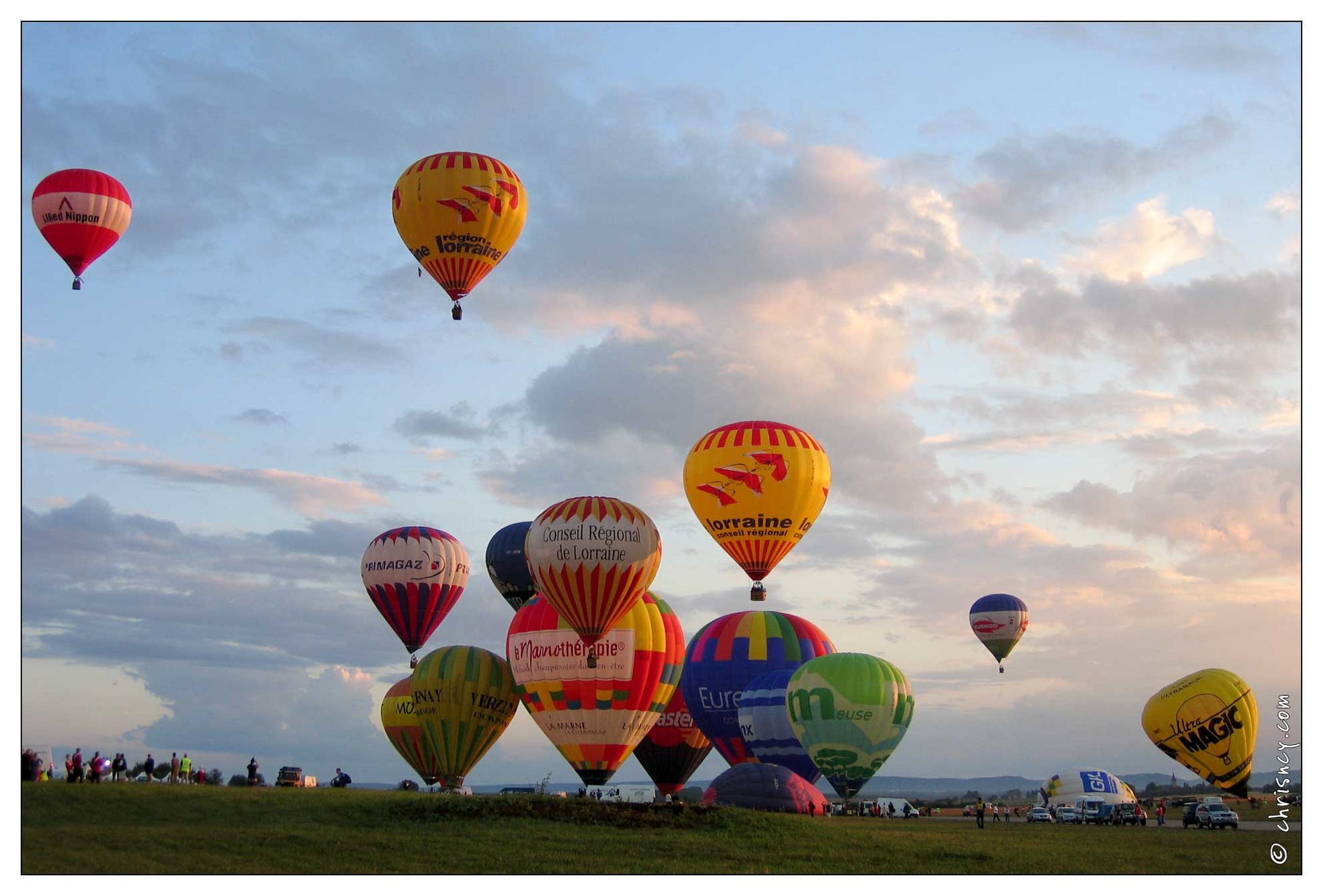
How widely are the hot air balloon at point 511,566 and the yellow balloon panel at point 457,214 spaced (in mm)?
13137

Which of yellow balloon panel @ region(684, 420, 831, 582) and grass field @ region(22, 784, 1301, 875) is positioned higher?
yellow balloon panel @ region(684, 420, 831, 582)

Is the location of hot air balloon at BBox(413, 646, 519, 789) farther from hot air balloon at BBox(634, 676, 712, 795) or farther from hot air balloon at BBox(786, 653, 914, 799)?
hot air balloon at BBox(786, 653, 914, 799)

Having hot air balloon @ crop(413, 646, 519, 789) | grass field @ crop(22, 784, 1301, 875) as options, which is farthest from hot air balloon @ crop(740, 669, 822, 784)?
grass field @ crop(22, 784, 1301, 875)

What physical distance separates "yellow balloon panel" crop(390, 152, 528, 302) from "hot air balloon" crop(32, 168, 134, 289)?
957cm

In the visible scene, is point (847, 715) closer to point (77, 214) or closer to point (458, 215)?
point (458, 215)

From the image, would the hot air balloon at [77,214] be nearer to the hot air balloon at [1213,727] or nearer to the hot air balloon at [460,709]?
the hot air balloon at [460,709]

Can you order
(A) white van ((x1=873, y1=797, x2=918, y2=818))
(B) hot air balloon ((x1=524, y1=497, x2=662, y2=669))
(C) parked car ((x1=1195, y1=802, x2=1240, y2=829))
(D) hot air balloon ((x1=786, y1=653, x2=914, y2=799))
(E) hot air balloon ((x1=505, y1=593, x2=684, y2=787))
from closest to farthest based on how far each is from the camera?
(B) hot air balloon ((x1=524, y1=497, x2=662, y2=669))
(C) parked car ((x1=1195, y1=802, x2=1240, y2=829))
(E) hot air balloon ((x1=505, y1=593, x2=684, y2=787))
(D) hot air balloon ((x1=786, y1=653, x2=914, y2=799))
(A) white van ((x1=873, y1=797, x2=918, y2=818))

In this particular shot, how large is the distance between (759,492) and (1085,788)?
28514 millimetres

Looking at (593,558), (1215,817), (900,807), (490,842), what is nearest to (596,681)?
(593,558)

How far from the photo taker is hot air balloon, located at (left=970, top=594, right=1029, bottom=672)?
226 feet

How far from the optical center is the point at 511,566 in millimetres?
58156

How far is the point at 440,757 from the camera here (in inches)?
2042

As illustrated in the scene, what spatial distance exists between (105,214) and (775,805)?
93.2 ft

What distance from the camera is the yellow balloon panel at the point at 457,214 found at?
46.9 metres
